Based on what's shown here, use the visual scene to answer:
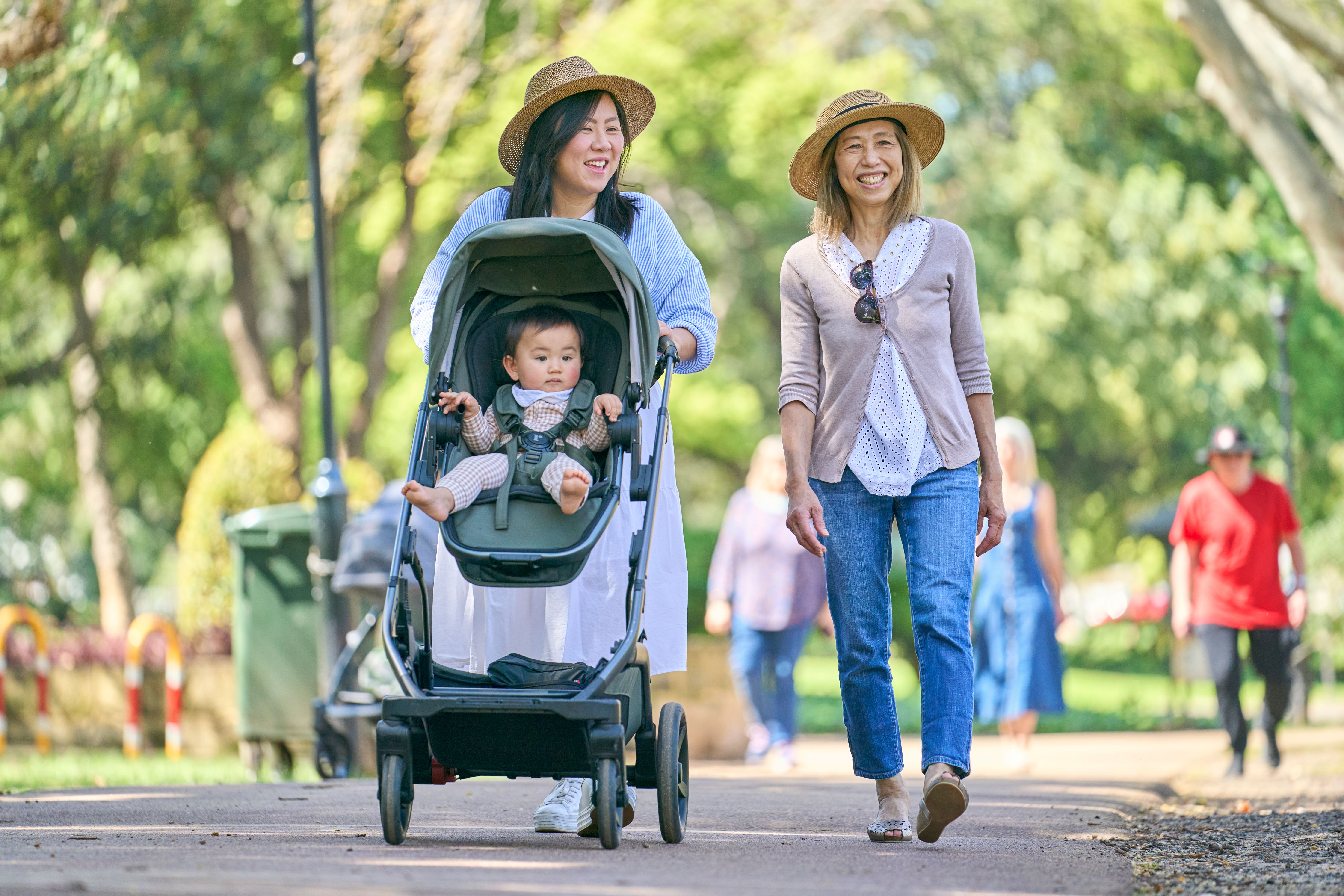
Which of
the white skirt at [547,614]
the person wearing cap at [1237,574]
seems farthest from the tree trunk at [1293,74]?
the white skirt at [547,614]

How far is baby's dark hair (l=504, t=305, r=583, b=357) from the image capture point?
15.8 ft

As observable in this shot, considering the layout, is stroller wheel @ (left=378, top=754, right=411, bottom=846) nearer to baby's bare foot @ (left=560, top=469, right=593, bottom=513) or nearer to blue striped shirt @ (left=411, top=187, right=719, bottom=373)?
baby's bare foot @ (left=560, top=469, right=593, bottom=513)

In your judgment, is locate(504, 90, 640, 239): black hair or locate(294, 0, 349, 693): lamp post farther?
locate(294, 0, 349, 693): lamp post

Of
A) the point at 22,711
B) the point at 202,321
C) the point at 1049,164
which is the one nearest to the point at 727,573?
the point at 22,711

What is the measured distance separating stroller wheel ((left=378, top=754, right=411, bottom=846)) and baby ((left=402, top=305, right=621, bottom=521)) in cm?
64

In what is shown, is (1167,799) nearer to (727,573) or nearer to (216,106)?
(727,573)

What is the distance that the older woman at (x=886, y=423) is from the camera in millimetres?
4953

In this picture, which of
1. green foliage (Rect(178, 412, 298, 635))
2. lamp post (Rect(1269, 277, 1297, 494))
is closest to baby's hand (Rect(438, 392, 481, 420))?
green foliage (Rect(178, 412, 298, 635))

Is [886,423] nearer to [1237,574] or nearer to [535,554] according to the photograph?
[535,554]

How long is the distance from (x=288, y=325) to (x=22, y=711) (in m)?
10.5

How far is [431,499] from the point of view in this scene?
440cm

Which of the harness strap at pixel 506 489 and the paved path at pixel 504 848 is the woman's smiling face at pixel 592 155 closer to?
the harness strap at pixel 506 489

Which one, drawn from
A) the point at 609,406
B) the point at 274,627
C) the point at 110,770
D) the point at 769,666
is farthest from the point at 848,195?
the point at 274,627

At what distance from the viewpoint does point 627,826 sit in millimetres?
5312
